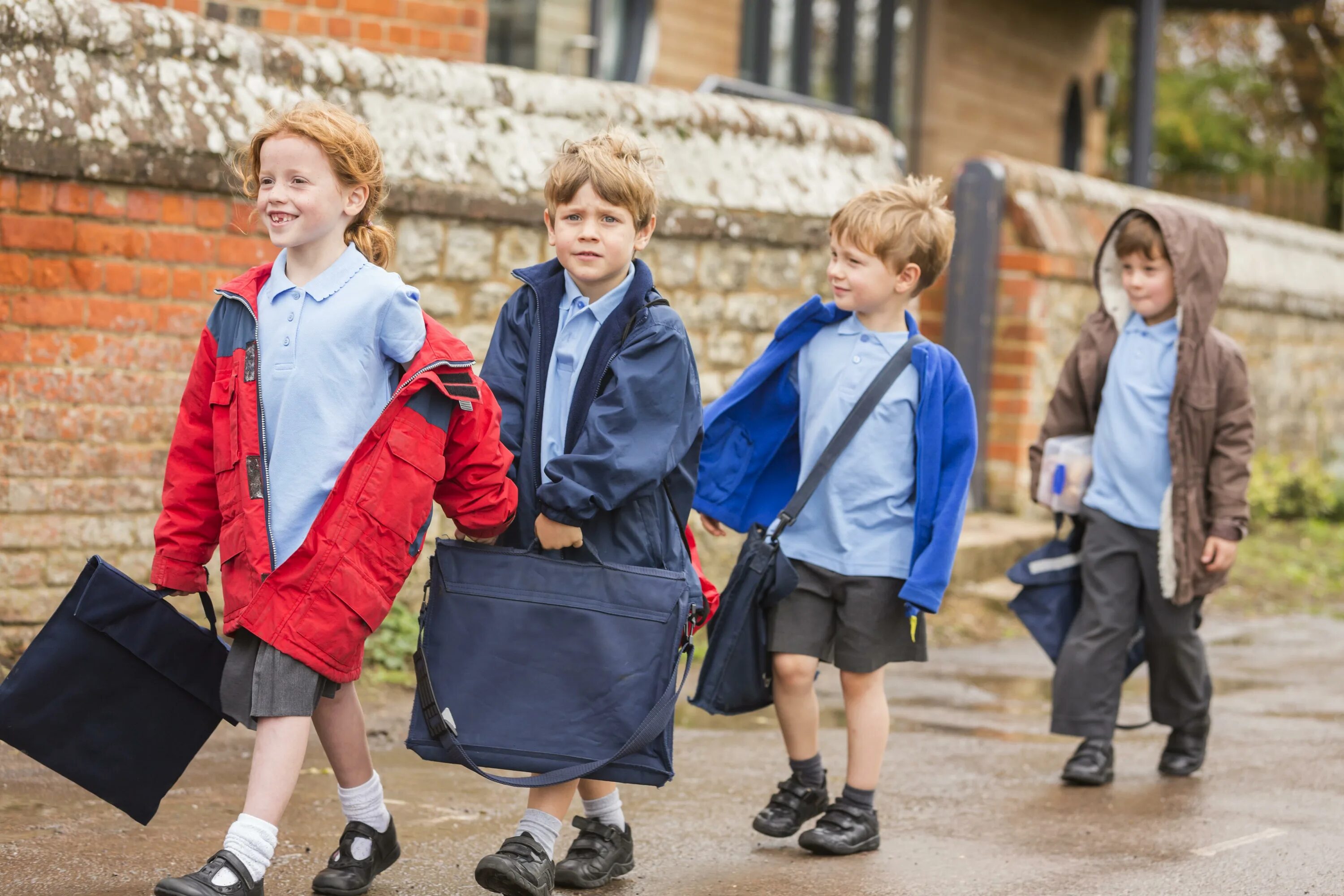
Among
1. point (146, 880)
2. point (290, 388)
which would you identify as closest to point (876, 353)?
point (290, 388)

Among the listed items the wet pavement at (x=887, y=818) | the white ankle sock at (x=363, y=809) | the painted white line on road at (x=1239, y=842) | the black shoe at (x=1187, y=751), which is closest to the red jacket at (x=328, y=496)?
the white ankle sock at (x=363, y=809)

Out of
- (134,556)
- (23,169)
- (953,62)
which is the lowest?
(134,556)

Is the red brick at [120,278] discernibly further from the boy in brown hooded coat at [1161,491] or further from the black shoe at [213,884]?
the boy in brown hooded coat at [1161,491]

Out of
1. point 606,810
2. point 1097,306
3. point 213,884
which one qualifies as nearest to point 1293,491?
point 1097,306

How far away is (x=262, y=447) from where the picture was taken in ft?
10.3

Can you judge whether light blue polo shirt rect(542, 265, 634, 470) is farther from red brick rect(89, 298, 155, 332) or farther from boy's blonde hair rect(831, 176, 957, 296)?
red brick rect(89, 298, 155, 332)

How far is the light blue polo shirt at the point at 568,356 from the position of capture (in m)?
3.39

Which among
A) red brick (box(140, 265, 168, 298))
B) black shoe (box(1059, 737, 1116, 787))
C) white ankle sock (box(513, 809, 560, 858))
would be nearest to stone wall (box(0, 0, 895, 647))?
red brick (box(140, 265, 168, 298))

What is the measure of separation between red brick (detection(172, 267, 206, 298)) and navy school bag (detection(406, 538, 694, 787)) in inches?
86.4

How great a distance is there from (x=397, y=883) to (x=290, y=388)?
3.71ft

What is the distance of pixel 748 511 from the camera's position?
4184mm

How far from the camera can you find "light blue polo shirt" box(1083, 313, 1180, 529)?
489cm

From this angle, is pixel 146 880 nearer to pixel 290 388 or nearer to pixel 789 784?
pixel 290 388

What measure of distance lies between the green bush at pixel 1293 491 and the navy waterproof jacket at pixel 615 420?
26.4 feet
